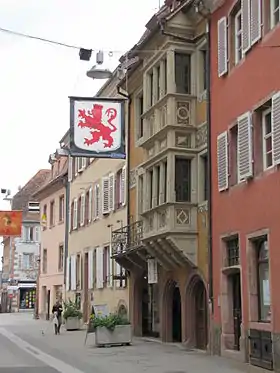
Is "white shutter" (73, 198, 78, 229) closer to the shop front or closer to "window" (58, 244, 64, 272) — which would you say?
"window" (58, 244, 64, 272)

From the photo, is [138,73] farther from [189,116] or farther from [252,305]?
[252,305]

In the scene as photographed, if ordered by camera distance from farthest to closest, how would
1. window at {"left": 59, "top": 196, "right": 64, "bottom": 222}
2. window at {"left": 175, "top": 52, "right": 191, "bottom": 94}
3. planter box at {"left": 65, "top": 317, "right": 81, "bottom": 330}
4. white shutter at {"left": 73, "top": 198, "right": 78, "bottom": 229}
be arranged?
window at {"left": 59, "top": 196, "right": 64, "bottom": 222} < white shutter at {"left": 73, "top": 198, "right": 78, "bottom": 229} < planter box at {"left": 65, "top": 317, "right": 81, "bottom": 330} < window at {"left": 175, "top": 52, "right": 191, "bottom": 94}

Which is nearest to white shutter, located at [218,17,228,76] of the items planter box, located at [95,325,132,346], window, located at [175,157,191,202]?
window, located at [175,157,191,202]

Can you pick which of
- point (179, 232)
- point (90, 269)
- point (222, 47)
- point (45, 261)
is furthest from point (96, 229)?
point (222, 47)

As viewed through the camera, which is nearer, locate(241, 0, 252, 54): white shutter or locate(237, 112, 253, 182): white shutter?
locate(237, 112, 253, 182): white shutter

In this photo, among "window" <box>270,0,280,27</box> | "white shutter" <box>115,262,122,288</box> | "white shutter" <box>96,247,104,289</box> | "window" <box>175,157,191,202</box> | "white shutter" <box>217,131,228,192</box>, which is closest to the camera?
"window" <box>270,0,280,27</box>

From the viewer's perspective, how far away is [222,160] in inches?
787

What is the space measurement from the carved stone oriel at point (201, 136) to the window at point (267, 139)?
4.13 meters

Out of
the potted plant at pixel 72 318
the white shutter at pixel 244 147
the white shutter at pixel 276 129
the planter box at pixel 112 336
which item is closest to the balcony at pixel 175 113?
the white shutter at pixel 244 147

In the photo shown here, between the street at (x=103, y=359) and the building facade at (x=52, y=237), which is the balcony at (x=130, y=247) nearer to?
the street at (x=103, y=359)

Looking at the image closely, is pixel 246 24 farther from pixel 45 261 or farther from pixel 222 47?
pixel 45 261

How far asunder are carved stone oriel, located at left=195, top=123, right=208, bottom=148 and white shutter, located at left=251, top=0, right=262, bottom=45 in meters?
4.42

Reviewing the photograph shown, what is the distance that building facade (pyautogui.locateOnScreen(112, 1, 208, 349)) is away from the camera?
72.3 feet

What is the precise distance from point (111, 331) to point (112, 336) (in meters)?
0.18
